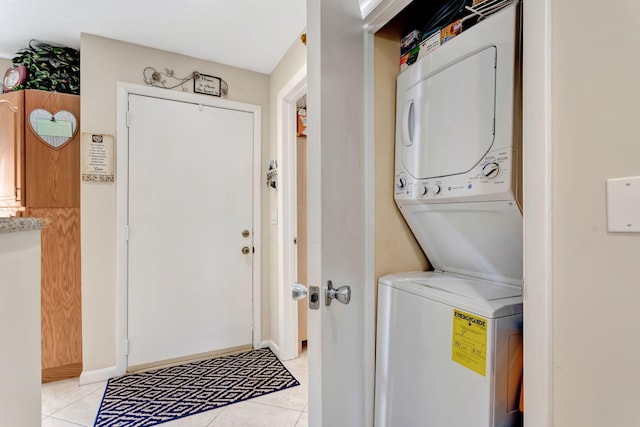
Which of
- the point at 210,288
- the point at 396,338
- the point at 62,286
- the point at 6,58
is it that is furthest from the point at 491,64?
the point at 6,58

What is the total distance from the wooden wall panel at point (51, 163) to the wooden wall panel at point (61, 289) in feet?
0.28

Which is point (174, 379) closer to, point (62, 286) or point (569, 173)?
point (62, 286)

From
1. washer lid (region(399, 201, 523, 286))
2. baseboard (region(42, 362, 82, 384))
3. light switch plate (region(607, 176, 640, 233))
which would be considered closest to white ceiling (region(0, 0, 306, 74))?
washer lid (region(399, 201, 523, 286))

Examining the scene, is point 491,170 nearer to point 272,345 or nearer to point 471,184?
point 471,184

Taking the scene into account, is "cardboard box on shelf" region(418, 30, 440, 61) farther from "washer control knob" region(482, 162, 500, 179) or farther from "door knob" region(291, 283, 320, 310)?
"door knob" region(291, 283, 320, 310)

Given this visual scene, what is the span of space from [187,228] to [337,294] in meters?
1.91

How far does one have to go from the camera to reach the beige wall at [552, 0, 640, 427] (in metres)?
0.52

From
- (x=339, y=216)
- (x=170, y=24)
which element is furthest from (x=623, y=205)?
(x=170, y=24)

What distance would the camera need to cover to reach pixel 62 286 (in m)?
2.19

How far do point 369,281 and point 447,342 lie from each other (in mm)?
339

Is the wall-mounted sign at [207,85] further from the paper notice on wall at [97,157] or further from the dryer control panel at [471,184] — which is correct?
the dryer control panel at [471,184]

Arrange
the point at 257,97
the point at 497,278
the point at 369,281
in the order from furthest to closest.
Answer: the point at 257,97, the point at 369,281, the point at 497,278

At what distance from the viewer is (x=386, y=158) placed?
1.21m

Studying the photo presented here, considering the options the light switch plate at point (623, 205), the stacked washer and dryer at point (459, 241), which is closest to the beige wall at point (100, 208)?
the stacked washer and dryer at point (459, 241)
